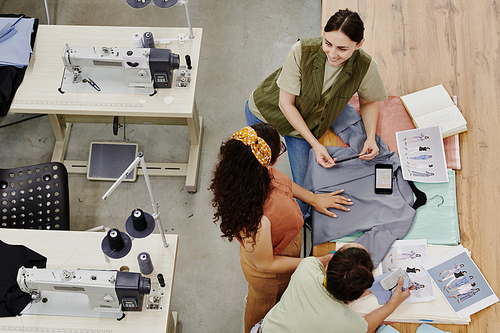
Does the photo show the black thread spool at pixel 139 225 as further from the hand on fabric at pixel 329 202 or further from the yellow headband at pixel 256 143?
the hand on fabric at pixel 329 202

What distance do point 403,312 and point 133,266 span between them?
130 cm

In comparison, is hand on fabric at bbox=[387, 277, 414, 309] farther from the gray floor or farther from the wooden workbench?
the gray floor

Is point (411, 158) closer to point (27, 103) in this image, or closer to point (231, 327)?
point (231, 327)

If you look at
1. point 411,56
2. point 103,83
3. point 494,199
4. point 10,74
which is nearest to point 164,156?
point 103,83

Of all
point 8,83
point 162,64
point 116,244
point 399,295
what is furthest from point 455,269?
point 8,83

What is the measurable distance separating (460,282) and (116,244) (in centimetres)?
163

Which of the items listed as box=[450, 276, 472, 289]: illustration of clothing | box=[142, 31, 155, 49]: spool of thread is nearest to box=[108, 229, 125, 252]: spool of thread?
box=[142, 31, 155, 49]: spool of thread

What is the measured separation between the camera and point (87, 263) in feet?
6.70

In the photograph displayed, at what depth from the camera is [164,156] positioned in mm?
3330

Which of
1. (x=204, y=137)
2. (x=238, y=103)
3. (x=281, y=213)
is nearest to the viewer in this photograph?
(x=281, y=213)

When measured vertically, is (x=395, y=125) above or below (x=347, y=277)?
above

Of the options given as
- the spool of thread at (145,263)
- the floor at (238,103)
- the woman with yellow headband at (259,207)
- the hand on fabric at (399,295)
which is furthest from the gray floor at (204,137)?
the hand on fabric at (399,295)

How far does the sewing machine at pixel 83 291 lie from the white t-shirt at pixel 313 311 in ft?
2.00

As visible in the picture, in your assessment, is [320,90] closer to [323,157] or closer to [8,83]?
[323,157]
